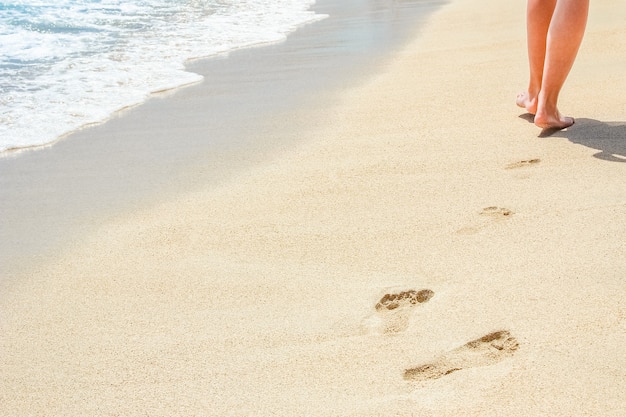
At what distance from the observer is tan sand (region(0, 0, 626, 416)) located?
192 cm

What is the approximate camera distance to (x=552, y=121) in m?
3.53

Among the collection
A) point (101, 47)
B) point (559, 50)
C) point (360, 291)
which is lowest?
point (360, 291)

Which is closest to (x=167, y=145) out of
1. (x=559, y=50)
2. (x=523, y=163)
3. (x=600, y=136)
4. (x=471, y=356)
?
(x=523, y=163)

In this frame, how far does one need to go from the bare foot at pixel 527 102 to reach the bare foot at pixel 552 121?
213 millimetres

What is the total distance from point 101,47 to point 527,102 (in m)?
3.68

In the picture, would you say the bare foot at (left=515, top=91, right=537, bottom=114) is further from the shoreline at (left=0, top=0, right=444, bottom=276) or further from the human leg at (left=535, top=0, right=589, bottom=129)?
the shoreline at (left=0, top=0, right=444, bottom=276)

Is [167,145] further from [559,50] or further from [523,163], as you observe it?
[559,50]

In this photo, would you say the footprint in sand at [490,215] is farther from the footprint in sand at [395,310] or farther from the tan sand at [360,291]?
the footprint in sand at [395,310]

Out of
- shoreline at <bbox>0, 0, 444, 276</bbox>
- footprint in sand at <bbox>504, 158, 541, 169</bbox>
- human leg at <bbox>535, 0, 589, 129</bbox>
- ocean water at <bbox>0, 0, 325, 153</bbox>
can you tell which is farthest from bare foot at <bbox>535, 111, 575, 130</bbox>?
ocean water at <bbox>0, 0, 325, 153</bbox>

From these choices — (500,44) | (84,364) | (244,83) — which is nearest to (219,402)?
(84,364)

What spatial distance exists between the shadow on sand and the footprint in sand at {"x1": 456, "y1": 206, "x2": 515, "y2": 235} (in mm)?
611

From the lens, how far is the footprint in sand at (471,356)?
1939 mm

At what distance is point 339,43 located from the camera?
20.5ft

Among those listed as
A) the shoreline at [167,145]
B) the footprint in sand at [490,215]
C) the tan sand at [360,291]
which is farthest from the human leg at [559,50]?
the shoreline at [167,145]
